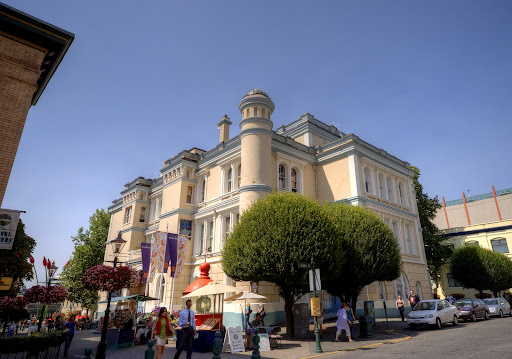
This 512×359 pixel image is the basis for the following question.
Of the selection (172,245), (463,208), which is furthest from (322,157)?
(463,208)

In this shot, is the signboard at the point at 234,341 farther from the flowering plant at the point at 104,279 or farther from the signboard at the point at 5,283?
the signboard at the point at 5,283

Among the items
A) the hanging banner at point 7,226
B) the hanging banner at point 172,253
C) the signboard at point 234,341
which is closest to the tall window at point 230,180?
the hanging banner at point 172,253

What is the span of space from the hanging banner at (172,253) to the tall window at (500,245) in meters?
40.3

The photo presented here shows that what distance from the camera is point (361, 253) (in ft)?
62.7

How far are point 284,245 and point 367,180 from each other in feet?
44.8

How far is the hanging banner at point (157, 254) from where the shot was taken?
73.0 ft

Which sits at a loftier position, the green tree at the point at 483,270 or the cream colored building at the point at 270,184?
the cream colored building at the point at 270,184

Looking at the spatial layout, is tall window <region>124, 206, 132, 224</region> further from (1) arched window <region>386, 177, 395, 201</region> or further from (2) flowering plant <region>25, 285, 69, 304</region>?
(1) arched window <region>386, 177, 395, 201</region>

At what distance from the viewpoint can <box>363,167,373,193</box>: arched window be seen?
26531mm

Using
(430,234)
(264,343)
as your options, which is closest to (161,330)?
(264,343)

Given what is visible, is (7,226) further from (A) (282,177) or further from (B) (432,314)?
(B) (432,314)

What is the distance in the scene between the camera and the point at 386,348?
12.5 m

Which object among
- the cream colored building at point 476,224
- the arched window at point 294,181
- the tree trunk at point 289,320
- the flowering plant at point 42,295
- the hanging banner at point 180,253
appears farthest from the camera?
the cream colored building at point 476,224

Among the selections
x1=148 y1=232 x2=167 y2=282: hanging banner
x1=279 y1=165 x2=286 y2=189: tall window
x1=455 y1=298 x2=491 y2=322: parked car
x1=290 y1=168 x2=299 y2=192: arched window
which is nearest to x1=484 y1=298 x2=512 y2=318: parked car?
x1=455 y1=298 x2=491 y2=322: parked car
